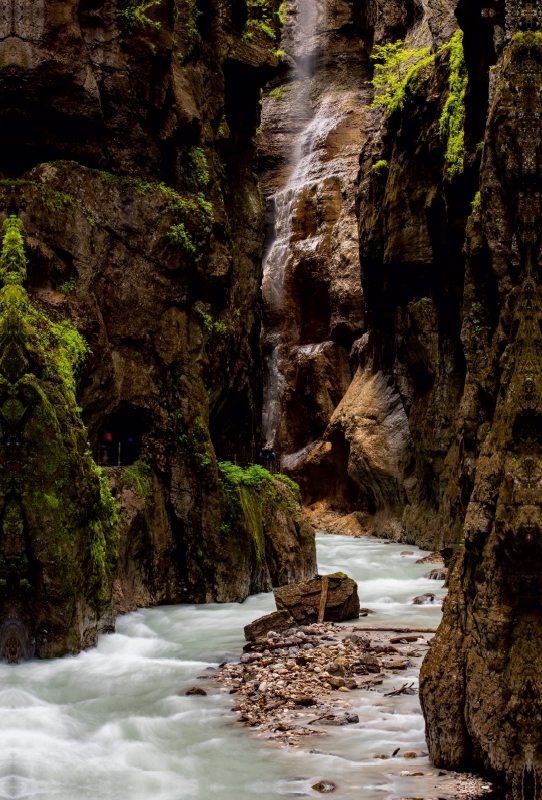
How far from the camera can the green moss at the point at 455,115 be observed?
1880 centimetres

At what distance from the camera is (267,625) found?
12477 mm

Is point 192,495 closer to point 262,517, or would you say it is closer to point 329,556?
point 262,517

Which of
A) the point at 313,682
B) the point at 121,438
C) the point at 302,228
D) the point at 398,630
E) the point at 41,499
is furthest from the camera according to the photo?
the point at 302,228

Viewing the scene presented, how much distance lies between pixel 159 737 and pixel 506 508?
15.1 feet

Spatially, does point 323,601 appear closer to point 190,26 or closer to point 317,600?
point 317,600

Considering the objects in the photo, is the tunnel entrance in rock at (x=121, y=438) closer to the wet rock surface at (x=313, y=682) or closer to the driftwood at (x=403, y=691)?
the wet rock surface at (x=313, y=682)

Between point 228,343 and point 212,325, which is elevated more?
point 212,325

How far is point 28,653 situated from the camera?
10.9 meters

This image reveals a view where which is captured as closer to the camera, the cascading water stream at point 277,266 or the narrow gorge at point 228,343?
the narrow gorge at point 228,343

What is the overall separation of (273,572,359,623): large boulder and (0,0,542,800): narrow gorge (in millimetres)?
2438

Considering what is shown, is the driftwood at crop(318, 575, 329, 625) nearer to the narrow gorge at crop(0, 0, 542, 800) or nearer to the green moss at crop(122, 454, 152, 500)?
the narrow gorge at crop(0, 0, 542, 800)

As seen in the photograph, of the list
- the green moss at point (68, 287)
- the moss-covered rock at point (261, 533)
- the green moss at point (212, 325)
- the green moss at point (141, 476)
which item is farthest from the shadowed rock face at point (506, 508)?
the green moss at point (212, 325)

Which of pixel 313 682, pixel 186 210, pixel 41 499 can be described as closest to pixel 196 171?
pixel 186 210

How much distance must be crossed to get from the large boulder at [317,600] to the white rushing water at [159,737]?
120 cm
